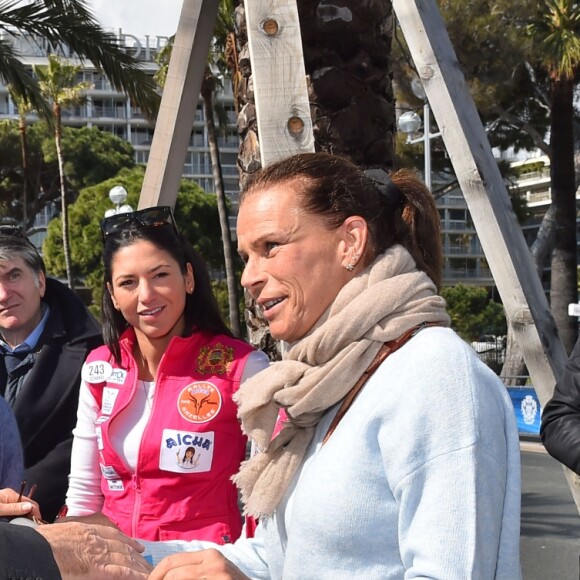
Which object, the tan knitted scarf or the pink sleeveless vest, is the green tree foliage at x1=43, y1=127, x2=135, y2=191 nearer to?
the pink sleeveless vest

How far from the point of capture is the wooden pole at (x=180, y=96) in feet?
11.6

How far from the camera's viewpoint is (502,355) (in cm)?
2850

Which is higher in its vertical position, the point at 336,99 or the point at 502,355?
the point at 336,99

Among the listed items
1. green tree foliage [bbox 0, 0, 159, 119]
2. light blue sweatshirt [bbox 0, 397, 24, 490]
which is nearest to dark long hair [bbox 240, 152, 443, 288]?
light blue sweatshirt [bbox 0, 397, 24, 490]

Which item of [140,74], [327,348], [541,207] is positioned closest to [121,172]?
[140,74]

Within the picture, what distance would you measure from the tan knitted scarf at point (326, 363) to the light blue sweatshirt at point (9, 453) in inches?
47.8

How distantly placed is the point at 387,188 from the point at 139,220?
4.39ft

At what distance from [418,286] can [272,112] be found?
3.93 feet

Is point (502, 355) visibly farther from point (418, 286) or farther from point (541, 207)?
point (541, 207)

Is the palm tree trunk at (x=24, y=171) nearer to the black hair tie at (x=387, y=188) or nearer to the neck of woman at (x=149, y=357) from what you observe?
the neck of woman at (x=149, y=357)

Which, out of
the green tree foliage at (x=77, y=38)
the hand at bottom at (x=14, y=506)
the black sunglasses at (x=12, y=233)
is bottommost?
the hand at bottom at (x=14, y=506)

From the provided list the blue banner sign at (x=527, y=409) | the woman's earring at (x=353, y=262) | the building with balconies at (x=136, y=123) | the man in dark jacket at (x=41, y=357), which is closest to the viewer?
the woman's earring at (x=353, y=262)

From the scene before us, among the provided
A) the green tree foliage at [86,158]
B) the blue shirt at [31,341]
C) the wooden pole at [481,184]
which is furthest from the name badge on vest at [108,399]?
the green tree foliage at [86,158]

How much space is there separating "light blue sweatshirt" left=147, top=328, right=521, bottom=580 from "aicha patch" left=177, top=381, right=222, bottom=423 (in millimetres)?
1097
